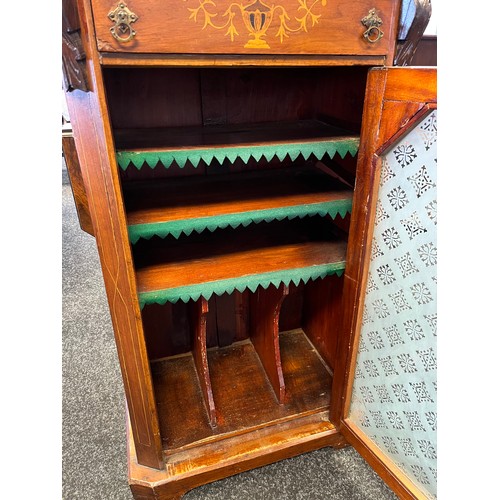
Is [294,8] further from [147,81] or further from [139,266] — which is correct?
[139,266]

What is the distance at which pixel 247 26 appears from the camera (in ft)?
2.12

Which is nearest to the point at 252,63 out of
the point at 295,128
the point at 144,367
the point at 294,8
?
the point at 294,8

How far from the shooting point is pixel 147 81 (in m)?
0.96

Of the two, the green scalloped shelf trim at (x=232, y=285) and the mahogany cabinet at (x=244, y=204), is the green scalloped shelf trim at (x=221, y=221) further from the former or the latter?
the green scalloped shelf trim at (x=232, y=285)

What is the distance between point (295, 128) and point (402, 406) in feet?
2.34

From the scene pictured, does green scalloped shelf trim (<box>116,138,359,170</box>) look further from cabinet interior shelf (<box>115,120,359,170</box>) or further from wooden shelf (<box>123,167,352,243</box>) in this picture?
wooden shelf (<box>123,167,352,243</box>)

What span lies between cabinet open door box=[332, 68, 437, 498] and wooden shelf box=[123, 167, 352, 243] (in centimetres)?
12

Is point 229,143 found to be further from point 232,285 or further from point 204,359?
point 204,359

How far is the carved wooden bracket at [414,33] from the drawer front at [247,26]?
0.03 metres

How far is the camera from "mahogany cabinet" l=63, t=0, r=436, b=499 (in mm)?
655

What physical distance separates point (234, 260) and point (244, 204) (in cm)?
15

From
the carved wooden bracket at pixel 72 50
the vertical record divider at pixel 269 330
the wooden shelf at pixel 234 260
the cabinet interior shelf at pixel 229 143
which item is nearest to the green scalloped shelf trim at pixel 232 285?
the wooden shelf at pixel 234 260

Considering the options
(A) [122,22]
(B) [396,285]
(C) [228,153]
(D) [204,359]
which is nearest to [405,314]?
(B) [396,285]

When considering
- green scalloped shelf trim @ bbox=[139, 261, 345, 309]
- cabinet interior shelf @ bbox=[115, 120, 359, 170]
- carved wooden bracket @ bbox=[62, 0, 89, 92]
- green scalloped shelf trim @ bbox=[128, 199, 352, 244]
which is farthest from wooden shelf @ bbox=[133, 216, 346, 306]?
carved wooden bracket @ bbox=[62, 0, 89, 92]
